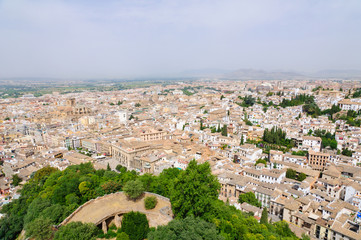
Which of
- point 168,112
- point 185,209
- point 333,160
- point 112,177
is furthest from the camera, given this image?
point 168,112

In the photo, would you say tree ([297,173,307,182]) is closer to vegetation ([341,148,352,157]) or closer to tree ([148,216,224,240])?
vegetation ([341,148,352,157])

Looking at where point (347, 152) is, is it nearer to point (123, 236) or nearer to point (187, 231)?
point (187, 231)

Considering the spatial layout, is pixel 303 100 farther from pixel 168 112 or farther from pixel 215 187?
pixel 215 187

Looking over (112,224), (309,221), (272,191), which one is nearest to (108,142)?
(112,224)

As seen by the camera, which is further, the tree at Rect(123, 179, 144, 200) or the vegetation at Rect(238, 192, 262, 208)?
the vegetation at Rect(238, 192, 262, 208)

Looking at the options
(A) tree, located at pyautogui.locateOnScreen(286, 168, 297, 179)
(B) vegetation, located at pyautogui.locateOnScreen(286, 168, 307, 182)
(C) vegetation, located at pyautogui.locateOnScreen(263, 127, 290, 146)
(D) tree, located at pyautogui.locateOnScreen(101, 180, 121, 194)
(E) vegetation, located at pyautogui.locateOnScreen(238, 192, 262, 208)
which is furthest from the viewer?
(C) vegetation, located at pyautogui.locateOnScreen(263, 127, 290, 146)

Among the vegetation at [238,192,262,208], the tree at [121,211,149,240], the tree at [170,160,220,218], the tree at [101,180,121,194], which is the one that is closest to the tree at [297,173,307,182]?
the vegetation at [238,192,262,208]

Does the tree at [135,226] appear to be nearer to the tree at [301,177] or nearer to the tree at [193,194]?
the tree at [193,194]
